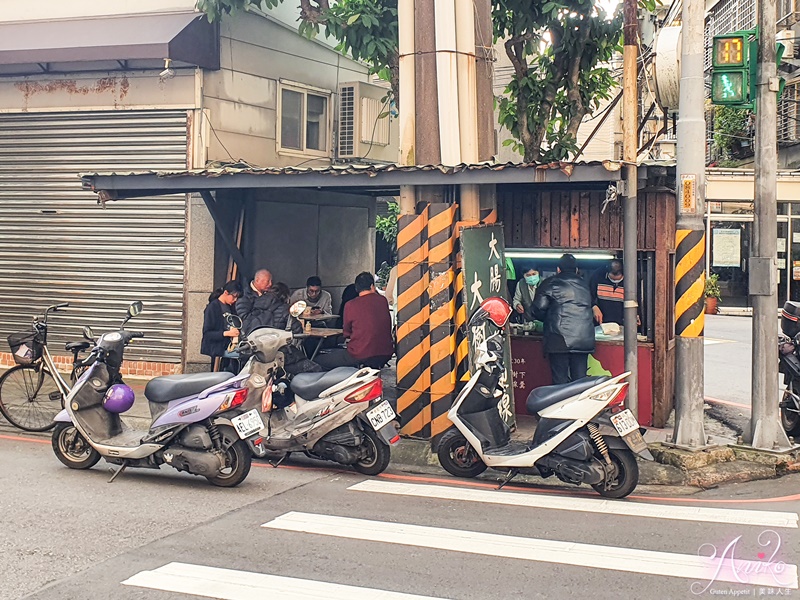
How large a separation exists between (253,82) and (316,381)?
6833mm

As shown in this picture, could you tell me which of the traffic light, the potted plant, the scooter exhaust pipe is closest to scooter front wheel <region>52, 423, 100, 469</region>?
the scooter exhaust pipe

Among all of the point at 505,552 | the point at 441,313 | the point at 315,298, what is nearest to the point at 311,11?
the point at 315,298

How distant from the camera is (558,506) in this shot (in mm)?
7496

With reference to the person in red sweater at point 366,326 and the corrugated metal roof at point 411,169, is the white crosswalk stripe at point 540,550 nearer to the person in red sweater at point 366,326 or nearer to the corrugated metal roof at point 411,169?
the corrugated metal roof at point 411,169

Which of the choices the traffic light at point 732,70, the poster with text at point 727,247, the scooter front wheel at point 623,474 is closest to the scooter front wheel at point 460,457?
the scooter front wheel at point 623,474

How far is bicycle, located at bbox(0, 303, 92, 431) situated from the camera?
9.87 meters

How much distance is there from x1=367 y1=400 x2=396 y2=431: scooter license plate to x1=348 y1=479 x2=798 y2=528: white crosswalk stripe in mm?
523

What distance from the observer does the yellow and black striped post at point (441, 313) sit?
9.62 metres

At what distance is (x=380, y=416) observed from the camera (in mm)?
8414

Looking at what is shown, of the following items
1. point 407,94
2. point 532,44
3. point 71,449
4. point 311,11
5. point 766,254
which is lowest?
point 71,449

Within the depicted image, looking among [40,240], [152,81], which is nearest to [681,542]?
[152,81]

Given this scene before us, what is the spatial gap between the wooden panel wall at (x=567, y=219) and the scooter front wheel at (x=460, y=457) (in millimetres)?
3399

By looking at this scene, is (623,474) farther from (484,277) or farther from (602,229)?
(602,229)

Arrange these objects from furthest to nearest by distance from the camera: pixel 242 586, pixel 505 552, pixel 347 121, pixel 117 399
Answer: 1. pixel 347 121
2. pixel 117 399
3. pixel 505 552
4. pixel 242 586
